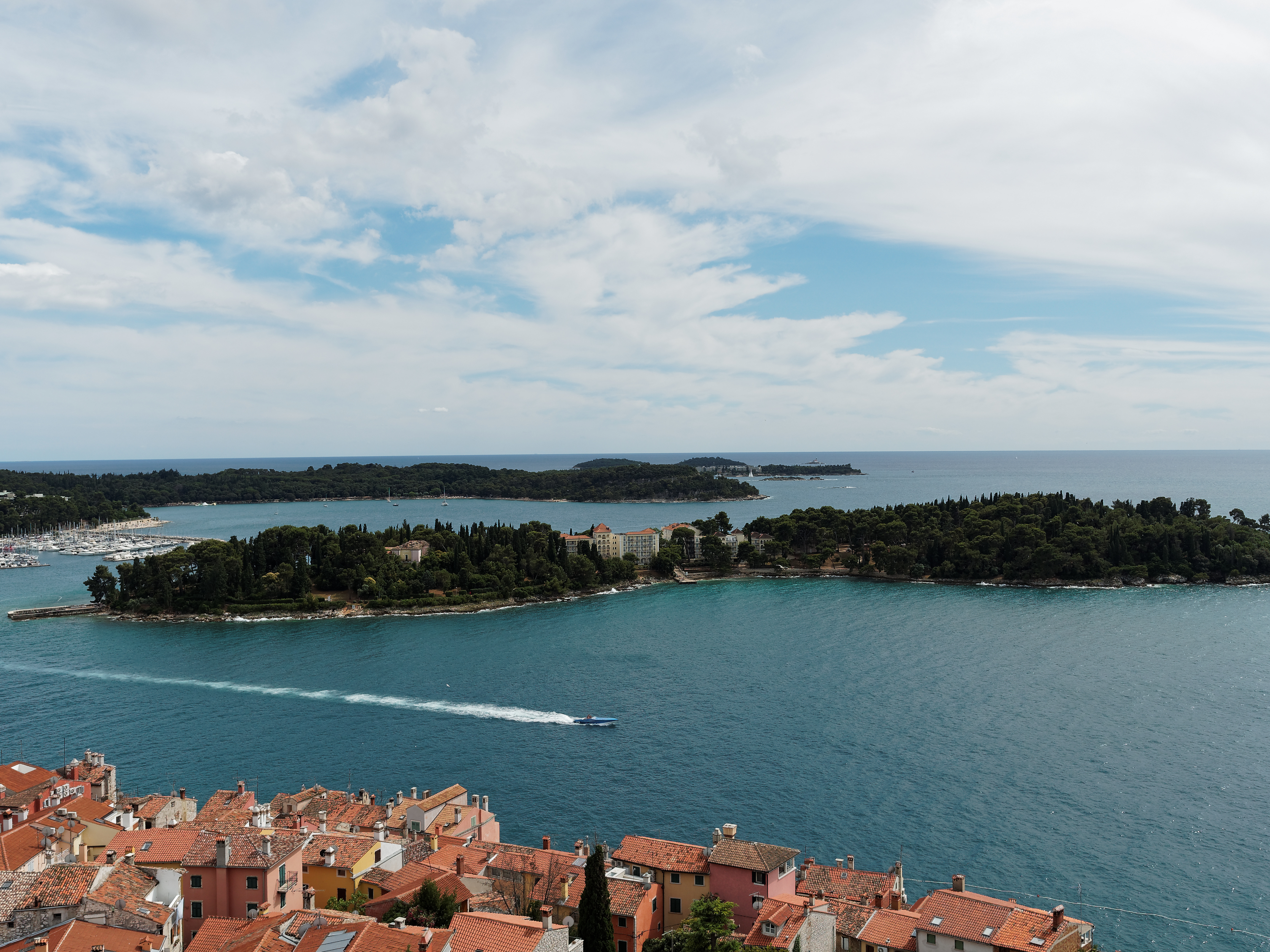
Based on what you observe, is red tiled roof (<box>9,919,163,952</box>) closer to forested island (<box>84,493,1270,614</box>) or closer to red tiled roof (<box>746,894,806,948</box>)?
red tiled roof (<box>746,894,806,948</box>)

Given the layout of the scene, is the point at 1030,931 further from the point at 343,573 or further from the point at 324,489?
the point at 324,489

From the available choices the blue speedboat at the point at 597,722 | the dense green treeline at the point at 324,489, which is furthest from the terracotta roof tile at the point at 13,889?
the dense green treeline at the point at 324,489

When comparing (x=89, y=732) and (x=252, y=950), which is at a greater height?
(x=252, y=950)

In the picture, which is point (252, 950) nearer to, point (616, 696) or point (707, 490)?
point (616, 696)

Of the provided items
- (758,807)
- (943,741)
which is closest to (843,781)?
(758,807)

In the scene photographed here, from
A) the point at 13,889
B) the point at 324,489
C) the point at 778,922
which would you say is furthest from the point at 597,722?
the point at 324,489

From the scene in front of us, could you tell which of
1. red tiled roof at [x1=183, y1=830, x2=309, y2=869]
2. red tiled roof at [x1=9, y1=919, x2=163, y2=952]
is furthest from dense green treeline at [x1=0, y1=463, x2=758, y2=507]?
red tiled roof at [x1=9, y1=919, x2=163, y2=952]

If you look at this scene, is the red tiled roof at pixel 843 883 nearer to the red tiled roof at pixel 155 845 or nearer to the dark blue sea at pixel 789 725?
the dark blue sea at pixel 789 725
